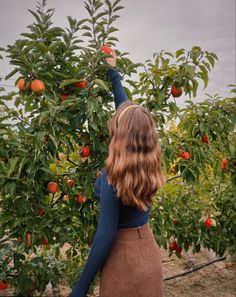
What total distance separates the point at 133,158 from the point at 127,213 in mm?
257

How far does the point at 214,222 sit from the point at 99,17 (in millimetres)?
2346

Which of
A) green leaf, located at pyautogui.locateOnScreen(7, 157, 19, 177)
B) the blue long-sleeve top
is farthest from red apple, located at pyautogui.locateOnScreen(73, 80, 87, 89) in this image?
the blue long-sleeve top

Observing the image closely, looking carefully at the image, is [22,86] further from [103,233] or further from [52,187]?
[103,233]

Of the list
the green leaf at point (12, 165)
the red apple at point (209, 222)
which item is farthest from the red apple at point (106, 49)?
the red apple at point (209, 222)

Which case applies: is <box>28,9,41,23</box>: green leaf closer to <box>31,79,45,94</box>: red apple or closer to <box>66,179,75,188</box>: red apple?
<box>31,79,45,94</box>: red apple

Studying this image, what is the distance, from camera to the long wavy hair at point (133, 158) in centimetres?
146

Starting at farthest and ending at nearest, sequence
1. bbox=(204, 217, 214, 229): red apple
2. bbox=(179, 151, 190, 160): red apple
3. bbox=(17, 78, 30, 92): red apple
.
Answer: bbox=(204, 217, 214, 229): red apple
bbox=(179, 151, 190, 160): red apple
bbox=(17, 78, 30, 92): red apple

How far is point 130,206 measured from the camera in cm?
153

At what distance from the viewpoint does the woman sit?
1446 millimetres

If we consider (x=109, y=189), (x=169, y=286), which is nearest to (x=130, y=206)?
(x=109, y=189)

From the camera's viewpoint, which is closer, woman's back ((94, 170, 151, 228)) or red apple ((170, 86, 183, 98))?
woman's back ((94, 170, 151, 228))

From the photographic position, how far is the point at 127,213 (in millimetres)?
1547

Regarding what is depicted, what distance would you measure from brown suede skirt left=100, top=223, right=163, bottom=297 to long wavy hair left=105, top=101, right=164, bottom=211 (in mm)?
171

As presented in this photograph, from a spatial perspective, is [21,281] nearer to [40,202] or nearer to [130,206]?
[40,202]
